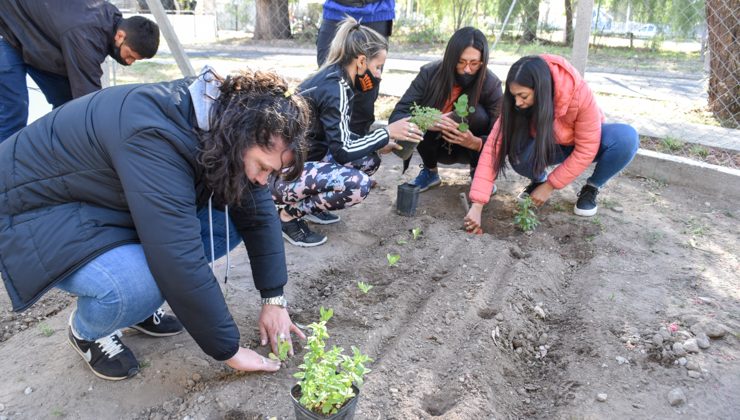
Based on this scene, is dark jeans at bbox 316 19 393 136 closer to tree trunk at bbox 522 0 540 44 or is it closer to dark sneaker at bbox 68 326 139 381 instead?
dark sneaker at bbox 68 326 139 381

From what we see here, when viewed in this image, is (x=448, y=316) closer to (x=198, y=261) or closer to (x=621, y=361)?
(x=621, y=361)

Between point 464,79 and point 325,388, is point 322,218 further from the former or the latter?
point 325,388

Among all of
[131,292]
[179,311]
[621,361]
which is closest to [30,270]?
[131,292]

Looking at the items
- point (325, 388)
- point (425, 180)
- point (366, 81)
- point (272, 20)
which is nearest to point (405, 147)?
point (425, 180)

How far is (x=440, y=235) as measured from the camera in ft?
11.6

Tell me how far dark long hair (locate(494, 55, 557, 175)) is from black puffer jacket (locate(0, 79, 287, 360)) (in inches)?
76.1

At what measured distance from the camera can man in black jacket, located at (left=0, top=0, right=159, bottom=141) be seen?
3145 mm

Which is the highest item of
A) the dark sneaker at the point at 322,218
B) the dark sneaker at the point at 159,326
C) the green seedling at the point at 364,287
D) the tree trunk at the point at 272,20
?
the tree trunk at the point at 272,20

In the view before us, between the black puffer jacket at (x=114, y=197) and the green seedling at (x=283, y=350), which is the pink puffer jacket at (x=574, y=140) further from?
the black puffer jacket at (x=114, y=197)

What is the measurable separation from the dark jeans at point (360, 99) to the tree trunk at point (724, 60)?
3.01m

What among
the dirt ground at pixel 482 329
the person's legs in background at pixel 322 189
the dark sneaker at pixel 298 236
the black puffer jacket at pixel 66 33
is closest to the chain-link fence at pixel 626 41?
the dirt ground at pixel 482 329

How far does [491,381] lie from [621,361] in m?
0.54

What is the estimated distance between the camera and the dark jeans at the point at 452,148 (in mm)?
3900

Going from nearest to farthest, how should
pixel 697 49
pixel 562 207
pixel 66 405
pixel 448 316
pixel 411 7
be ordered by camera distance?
pixel 66 405 < pixel 448 316 < pixel 562 207 < pixel 697 49 < pixel 411 7
